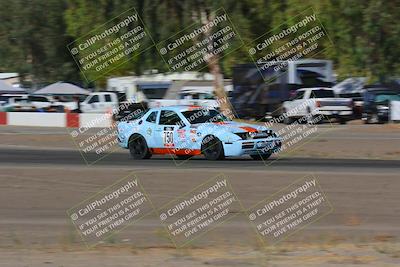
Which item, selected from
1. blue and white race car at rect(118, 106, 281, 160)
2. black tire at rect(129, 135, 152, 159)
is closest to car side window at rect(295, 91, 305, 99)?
blue and white race car at rect(118, 106, 281, 160)

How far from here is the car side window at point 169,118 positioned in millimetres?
22000

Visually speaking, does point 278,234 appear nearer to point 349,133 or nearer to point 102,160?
point 102,160

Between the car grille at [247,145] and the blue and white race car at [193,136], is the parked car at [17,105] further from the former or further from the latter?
the car grille at [247,145]

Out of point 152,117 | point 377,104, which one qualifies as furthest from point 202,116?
point 377,104

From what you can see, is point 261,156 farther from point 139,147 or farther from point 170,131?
point 139,147

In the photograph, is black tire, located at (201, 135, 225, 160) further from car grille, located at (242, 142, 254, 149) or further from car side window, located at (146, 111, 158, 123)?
car side window, located at (146, 111, 158, 123)

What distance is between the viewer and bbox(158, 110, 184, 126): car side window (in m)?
22.0

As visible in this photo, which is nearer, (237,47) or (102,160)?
(102,160)

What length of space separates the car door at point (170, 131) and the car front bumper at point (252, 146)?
48.8 inches

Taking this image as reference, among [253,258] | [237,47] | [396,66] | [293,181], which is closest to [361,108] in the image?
[396,66]

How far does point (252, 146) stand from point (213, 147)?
956mm

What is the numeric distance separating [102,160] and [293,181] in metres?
6.71

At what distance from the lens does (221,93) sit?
41.3 metres

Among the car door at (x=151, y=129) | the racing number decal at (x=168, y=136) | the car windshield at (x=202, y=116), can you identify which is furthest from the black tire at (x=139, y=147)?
the car windshield at (x=202, y=116)
